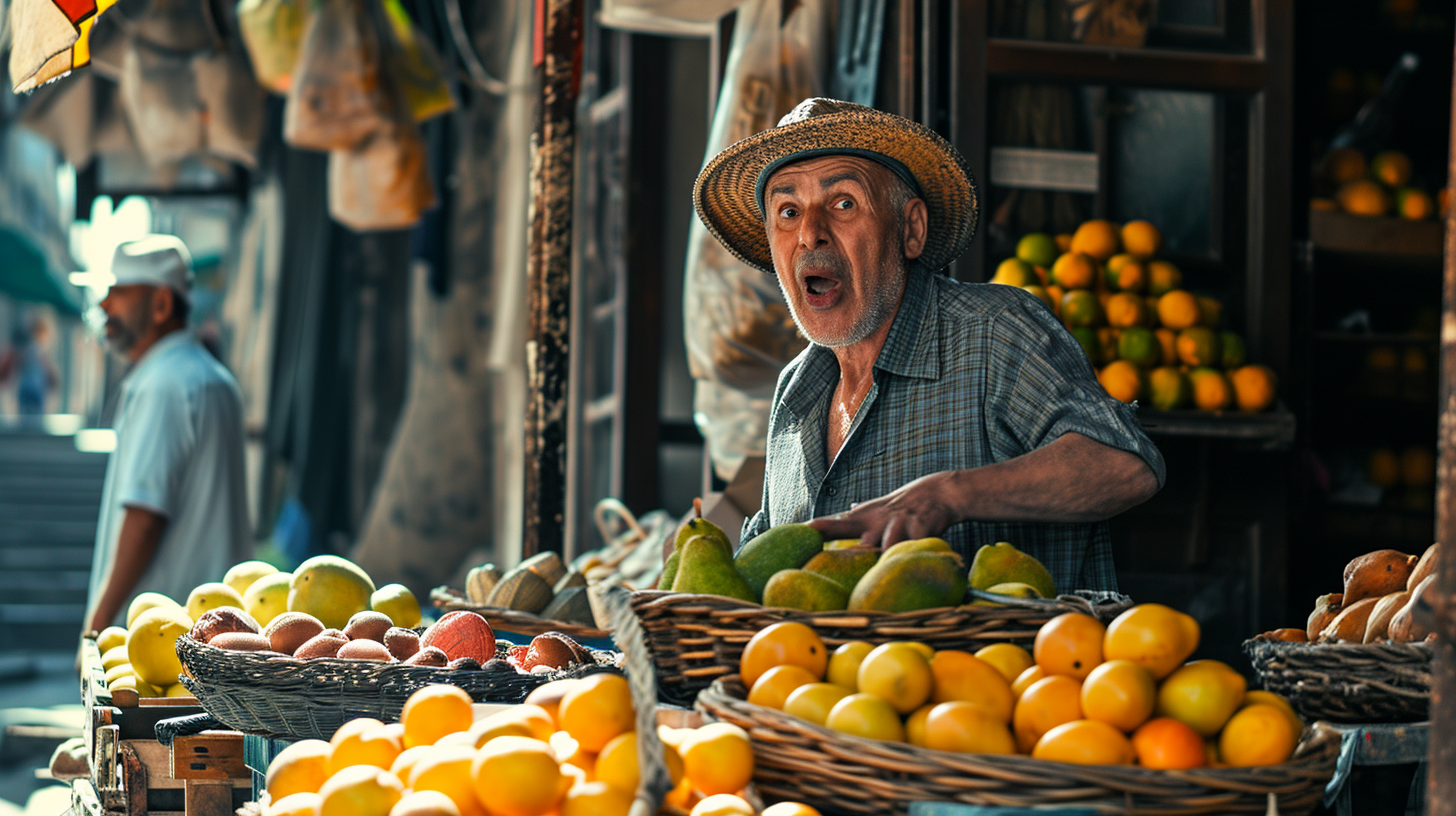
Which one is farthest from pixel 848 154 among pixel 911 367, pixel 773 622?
pixel 773 622

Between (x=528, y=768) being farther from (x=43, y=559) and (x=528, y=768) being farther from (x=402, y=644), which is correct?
(x=43, y=559)

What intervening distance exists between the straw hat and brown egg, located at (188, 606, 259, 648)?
1.34 meters

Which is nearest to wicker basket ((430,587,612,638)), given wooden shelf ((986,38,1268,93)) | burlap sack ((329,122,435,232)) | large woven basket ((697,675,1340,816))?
large woven basket ((697,675,1340,816))

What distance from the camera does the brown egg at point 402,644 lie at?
88.4 inches

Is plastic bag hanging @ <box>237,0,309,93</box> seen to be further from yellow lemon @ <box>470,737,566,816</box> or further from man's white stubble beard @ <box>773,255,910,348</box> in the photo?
yellow lemon @ <box>470,737,566,816</box>

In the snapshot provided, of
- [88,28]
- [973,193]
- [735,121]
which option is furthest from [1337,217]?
[88,28]

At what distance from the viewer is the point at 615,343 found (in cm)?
620

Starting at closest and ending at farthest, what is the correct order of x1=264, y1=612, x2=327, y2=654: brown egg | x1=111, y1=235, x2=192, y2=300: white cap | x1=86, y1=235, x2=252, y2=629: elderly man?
x1=264, y1=612, x2=327, y2=654: brown egg → x1=86, y1=235, x2=252, y2=629: elderly man → x1=111, y1=235, x2=192, y2=300: white cap

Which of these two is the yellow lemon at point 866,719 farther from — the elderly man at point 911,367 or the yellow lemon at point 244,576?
the yellow lemon at point 244,576

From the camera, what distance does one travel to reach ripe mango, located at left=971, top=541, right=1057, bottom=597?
188cm

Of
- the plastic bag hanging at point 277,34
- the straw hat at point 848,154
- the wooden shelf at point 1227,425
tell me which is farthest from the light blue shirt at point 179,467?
the wooden shelf at point 1227,425

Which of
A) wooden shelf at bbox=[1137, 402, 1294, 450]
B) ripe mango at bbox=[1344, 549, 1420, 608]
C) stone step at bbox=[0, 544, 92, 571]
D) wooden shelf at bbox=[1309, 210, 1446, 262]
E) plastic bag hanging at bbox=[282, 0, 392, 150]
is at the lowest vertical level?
stone step at bbox=[0, 544, 92, 571]

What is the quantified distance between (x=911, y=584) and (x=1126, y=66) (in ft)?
8.66

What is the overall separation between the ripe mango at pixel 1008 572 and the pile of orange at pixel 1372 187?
132 inches
